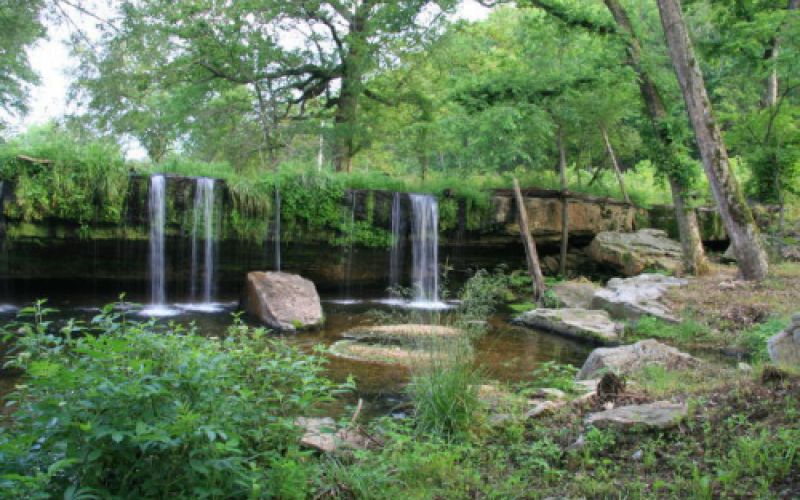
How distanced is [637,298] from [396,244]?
5.46 metres

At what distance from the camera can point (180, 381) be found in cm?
229

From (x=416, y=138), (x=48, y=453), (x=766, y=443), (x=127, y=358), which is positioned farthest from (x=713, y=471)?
(x=416, y=138)

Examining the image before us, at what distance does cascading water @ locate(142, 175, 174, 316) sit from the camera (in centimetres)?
1038

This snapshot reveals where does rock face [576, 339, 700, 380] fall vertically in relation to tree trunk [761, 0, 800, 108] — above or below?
below

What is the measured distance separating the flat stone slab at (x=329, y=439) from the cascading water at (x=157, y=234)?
763cm

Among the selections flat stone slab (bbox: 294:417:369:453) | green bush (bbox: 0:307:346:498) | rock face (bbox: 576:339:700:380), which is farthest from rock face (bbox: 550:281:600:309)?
green bush (bbox: 0:307:346:498)

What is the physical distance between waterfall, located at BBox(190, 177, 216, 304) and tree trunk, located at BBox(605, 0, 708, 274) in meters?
8.57

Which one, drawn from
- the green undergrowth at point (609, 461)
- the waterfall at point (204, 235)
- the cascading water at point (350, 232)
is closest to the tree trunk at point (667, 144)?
the cascading water at point (350, 232)

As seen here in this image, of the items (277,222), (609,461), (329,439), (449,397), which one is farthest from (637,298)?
(329,439)

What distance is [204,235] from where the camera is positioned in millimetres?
10852

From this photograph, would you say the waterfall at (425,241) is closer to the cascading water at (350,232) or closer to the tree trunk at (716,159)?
the cascading water at (350,232)

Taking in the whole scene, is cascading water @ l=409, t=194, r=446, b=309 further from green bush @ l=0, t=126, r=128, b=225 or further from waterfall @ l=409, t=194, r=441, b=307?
green bush @ l=0, t=126, r=128, b=225

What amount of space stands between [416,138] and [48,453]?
47.7ft

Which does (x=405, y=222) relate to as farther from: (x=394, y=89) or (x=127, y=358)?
(x=127, y=358)
